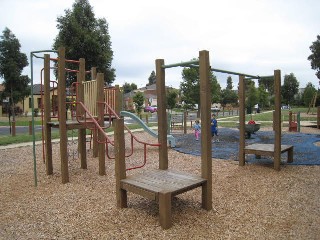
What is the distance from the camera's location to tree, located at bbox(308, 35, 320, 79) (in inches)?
1778

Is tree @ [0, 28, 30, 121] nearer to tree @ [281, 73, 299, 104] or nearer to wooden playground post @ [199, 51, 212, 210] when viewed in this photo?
wooden playground post @ [199, 51, 212, 210]

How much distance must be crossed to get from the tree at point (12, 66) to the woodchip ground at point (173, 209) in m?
27.0

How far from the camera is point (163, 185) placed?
158 inches

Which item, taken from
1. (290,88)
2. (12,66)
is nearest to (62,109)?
(12,66)

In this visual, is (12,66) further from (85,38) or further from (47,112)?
(47,112)

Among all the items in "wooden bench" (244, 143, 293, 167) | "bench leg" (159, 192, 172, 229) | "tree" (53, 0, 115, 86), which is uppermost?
"tree" (53, 0, 115, 86)

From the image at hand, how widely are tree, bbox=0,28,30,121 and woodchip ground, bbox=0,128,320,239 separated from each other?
26994 mm

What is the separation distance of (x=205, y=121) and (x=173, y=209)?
1334 mm

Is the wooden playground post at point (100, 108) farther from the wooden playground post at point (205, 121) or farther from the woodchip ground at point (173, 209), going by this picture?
the wooden playground post at point (205, 121)

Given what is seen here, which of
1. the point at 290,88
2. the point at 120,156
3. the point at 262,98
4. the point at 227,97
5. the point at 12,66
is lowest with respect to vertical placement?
the point at 120,156

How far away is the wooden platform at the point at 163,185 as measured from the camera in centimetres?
363

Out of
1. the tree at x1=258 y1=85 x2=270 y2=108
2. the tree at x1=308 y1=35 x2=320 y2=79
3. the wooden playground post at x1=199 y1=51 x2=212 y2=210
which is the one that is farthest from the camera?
the tree at x1=258 y1=85 x2=270 y2=108

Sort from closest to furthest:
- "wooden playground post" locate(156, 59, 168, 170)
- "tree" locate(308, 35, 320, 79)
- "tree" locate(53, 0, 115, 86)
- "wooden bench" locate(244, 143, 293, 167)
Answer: "wooden playground post" locate(156, 59, 168, 170), "wooden bench" locate(244, 143, 293, 167), "tree" locate(53, 0, 115, 86), "tree" locate(308, 35, 320, 79)

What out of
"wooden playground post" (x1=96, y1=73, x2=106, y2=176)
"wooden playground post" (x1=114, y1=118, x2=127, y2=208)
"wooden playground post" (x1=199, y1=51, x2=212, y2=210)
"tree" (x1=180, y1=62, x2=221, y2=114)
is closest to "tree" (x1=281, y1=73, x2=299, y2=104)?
"tree" (x1=180, y1=62, x2=221, y2=114)
